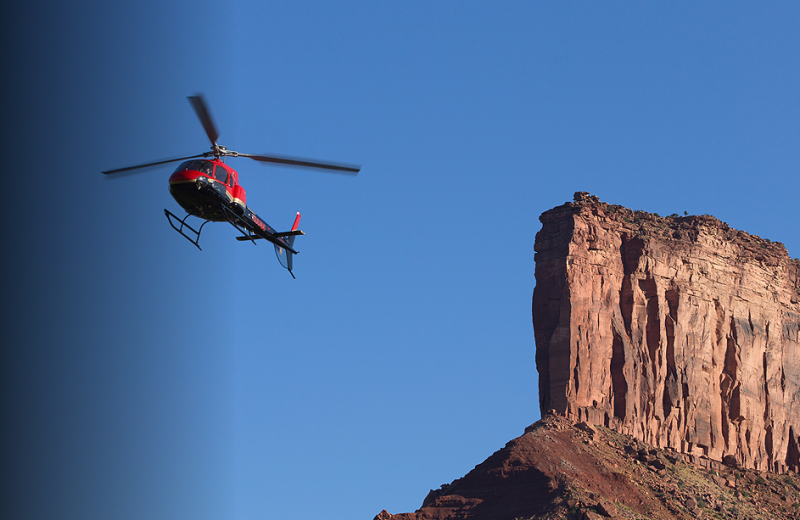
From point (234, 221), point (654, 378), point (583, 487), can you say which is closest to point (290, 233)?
point (234, 221)

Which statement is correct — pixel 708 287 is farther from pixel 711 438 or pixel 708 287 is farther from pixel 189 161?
pixel 189 161

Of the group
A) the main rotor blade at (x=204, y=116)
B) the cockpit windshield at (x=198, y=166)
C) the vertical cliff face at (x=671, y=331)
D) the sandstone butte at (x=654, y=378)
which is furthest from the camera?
the vertical cliff face at (x=671, y=331)

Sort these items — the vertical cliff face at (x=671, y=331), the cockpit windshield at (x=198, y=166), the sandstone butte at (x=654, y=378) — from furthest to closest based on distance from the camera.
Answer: the vertical cliff face at (x=671, y=331) → the sandstone butte at (x=654, y=378) → the cockpit windshield at (x=198, y=166)

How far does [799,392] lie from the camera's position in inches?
4387

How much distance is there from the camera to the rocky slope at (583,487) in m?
78.6

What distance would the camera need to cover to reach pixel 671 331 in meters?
103

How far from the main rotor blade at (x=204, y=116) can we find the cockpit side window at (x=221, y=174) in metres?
1.03

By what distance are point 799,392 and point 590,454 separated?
3395 cm

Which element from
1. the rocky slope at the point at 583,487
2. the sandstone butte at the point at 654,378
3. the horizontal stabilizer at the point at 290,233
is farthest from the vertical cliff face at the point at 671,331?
the horizontal stabilizer at the point at 290,233

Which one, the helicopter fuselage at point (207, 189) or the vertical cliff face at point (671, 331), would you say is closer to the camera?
the helicopter fuselage at point (207, 189)

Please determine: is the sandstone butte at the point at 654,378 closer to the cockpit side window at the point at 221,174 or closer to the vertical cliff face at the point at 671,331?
the vertical cliff face at the point at 671,331

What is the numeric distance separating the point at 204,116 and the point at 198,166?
10.1 ft

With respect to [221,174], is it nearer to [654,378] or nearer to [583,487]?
[583,487]

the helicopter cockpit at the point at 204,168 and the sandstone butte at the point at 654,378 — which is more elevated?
the sandstone butte at the point at 654,378
